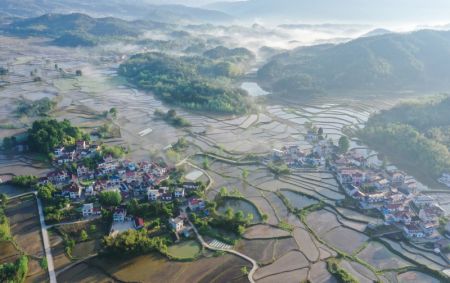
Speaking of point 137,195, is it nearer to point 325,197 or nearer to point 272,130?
point 325,197

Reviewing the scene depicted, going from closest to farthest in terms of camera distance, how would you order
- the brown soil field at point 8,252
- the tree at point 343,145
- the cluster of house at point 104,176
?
the brown soil field at point 8,252 < the cluster of house at point 104,176 < the tree at point 343,145

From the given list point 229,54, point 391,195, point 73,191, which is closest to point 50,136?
point 73,191

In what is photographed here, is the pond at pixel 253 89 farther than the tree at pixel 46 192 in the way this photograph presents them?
Yes

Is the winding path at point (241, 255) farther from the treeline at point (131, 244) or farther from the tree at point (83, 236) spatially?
the tree at point (83, 236)

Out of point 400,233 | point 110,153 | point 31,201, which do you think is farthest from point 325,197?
point 31,201

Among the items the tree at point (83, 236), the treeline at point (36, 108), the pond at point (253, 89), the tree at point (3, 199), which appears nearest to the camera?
the tree at point (83, 236)

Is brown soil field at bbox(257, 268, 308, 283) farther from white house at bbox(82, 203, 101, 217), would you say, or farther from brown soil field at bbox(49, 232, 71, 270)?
white house at bbox(82, 203, 101, 217)

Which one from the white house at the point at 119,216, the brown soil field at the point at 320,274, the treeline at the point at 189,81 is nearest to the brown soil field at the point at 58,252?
the white house at the point at 119,216

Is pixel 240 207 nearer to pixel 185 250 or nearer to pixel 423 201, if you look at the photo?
pixel 185 250
